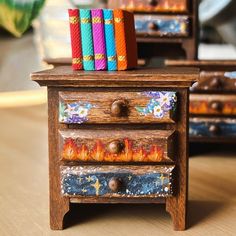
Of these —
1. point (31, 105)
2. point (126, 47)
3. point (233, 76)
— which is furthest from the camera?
point (31, 105)

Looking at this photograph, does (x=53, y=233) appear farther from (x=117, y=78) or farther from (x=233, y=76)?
(x=233, y=76)

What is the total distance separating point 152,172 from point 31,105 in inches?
100.0

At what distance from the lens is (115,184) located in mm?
1403

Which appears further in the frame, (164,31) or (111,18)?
(164,31)

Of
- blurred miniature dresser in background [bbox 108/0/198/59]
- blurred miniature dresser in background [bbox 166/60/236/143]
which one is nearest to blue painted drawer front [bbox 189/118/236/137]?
blurred miniature dresser in background [bbox 166/60/236/143]

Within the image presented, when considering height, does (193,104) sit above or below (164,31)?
below

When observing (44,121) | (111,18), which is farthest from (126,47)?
(44,121)

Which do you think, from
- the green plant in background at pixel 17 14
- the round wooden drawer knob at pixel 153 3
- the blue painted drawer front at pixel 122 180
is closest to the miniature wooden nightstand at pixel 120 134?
the blue painted drawer front at pixel 122 180

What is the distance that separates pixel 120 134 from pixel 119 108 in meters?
0.07

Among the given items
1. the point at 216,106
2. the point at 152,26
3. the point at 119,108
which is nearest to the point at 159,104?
the point at 119,108

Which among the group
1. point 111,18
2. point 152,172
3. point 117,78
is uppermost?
point 111,18

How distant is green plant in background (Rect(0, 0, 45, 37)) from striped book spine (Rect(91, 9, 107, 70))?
105 centimetres

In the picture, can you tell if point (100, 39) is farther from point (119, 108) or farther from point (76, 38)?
point (119, 108)

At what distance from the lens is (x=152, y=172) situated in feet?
4.62
